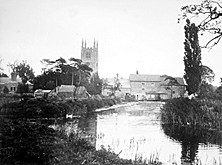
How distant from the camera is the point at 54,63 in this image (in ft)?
23.4

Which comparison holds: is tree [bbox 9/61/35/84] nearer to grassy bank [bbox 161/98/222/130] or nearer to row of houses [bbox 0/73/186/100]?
row of houses [bbox 0/73/186/100]

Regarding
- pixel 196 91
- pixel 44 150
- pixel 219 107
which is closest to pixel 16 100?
pixel 44 150

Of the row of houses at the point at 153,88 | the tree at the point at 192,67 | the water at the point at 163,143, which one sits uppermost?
the tree at the point at 192,67

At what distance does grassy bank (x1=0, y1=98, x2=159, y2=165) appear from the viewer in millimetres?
4391

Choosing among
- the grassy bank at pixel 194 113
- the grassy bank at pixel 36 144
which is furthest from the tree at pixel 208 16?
the grassy bank at pixel 194 113

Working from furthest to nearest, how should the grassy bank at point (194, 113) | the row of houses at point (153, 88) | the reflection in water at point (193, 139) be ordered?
the grassy bank at point (194, 113) < the reflection in water at point (193, 139) < the row of houses at point (153, 88)

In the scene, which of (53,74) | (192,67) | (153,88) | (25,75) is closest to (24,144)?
(25,75)

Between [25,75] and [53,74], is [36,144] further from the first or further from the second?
[53,74]

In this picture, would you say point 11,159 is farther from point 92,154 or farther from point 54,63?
point 54,63

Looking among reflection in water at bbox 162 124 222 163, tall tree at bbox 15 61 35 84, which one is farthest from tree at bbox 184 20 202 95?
tall tree at bbox 15 61 35 84

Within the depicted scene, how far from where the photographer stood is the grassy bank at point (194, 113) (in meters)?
10.3

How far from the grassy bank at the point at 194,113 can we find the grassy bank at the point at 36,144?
17.9 ft

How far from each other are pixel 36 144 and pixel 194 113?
7.57 metres

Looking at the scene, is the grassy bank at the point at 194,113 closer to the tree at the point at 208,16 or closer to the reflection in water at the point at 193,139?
the reflection in water at the point at 193,139
